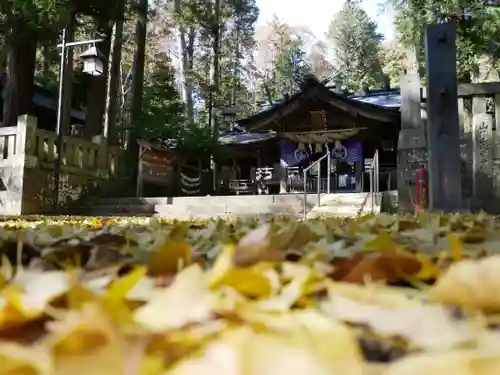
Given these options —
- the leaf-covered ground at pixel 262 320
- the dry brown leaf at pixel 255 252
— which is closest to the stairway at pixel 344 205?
the dry brown leaf at pixel 255 252

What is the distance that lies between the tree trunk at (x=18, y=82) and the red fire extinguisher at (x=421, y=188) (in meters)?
9.50

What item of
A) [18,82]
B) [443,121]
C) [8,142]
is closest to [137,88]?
[18,82]

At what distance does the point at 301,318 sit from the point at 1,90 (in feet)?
55.5

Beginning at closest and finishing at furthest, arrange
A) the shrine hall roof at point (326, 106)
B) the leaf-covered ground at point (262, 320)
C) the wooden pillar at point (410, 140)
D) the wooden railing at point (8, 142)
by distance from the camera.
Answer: the leaf-covered ground at point (262, 320)
the wooden pillar at point (410, 140)
the wooden railing at point (8, 142)
the shrine hall roof at point (326, 106)

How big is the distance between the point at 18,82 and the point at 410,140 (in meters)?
9.58

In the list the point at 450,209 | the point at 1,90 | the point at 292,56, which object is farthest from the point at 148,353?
the point at 292,56

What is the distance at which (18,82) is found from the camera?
11836 millimetres

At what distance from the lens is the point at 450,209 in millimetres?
4004

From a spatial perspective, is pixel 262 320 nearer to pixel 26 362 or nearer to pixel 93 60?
pixel 26 362

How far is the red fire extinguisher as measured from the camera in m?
4.62

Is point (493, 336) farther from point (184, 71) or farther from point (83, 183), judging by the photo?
point (184, 71)

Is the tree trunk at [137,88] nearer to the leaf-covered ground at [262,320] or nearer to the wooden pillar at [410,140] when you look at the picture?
the wooden pillar at [410,140]

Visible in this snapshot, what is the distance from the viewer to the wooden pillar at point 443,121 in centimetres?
407

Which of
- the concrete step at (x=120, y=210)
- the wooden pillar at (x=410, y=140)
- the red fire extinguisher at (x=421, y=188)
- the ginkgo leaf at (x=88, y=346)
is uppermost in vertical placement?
the wooden pillar at (x=410, y=140)
